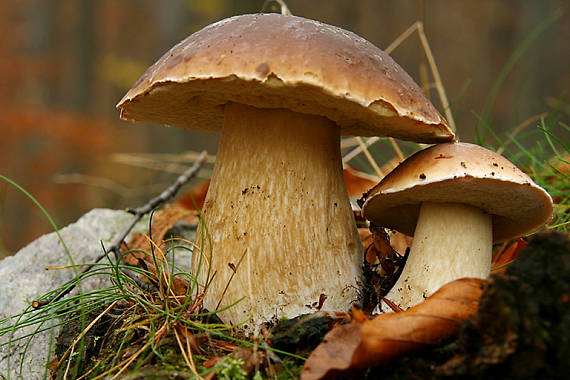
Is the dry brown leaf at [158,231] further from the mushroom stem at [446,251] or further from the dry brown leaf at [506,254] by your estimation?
the dry brown leaf at [506,254]

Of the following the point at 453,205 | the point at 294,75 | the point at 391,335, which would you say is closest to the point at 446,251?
the point at 453,205

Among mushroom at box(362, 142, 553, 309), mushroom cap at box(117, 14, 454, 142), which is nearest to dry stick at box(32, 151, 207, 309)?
mushroom cap at box(117, 14, 454, 142)

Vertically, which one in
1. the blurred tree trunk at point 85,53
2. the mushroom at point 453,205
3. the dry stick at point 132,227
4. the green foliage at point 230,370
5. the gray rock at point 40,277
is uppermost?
the blurred tree trunk at point 85,53

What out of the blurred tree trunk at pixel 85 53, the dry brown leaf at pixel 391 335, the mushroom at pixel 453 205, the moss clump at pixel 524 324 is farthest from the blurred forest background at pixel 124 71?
the moss clump at pixel 524 324

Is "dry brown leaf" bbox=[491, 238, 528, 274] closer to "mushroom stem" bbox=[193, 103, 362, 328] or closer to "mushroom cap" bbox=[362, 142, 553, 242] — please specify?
"mushroom cap" bbox=[362, 142, 553, 242]

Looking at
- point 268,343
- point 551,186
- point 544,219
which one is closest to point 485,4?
point 551,186

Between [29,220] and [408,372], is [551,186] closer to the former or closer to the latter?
[408,372]

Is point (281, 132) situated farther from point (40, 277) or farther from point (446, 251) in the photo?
point (40, 277)
